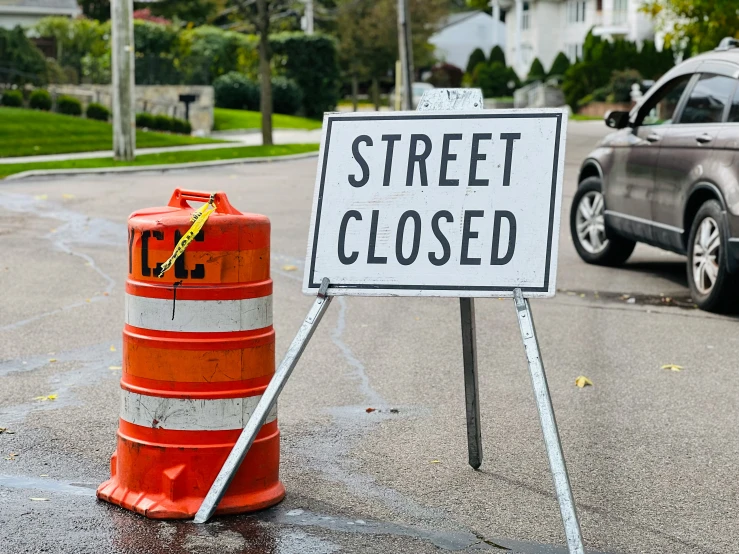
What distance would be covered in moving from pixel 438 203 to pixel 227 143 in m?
27.0

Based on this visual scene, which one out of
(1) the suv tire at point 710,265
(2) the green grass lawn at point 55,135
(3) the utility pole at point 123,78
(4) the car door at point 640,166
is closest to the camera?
(1) the suv tire at point 710,265

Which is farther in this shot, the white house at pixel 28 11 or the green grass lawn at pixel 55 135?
the white house at pixel 28 11

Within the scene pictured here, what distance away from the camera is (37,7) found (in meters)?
55.7

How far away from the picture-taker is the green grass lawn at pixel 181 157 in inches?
859

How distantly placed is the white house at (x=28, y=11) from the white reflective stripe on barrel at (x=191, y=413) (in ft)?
175

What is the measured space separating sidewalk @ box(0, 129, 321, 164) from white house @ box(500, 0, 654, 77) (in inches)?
1456

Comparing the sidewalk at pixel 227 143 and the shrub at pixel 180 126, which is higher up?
the shrub at pixel 180 126

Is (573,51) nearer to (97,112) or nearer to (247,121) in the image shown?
(247,121)

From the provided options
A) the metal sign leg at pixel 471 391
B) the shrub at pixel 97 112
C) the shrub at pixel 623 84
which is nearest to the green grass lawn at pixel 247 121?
the shrub at pixel 97 112

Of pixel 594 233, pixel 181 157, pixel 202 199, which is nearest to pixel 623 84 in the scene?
pixel 181 157

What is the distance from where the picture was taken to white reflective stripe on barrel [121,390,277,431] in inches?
183

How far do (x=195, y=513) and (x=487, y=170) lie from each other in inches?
64.8

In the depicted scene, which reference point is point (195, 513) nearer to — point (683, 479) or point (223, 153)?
point (683, 479)

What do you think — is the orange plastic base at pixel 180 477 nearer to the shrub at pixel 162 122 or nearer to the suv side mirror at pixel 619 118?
the suv side mirror at pixel 619 118
